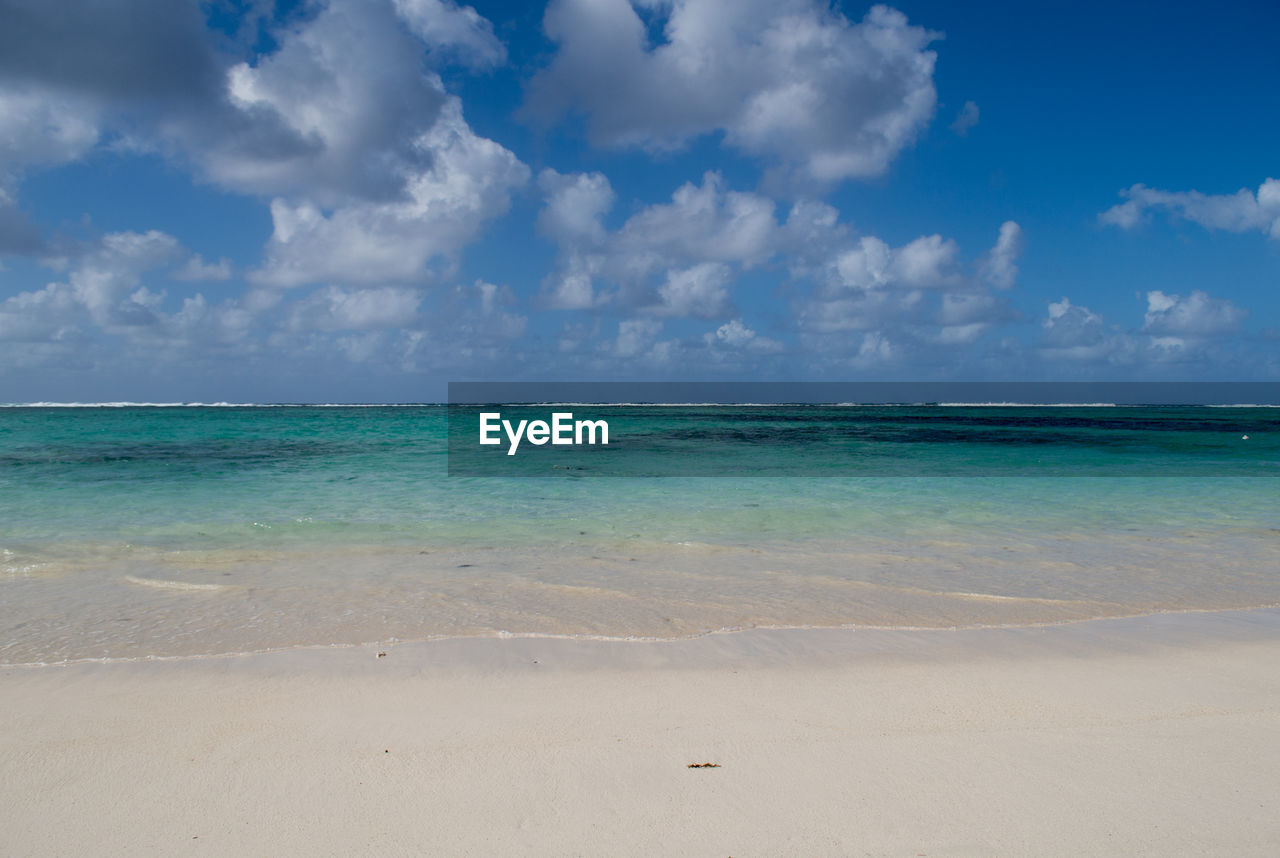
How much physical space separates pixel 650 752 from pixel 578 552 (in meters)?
4.91

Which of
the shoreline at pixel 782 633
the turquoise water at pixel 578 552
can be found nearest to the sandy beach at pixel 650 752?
the shoreline at pixel 782 633

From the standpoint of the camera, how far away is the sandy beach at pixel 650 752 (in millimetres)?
2740

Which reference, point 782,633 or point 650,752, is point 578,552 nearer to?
point 782,633

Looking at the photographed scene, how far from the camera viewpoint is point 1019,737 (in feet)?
11.6

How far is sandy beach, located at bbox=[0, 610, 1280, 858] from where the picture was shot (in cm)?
274

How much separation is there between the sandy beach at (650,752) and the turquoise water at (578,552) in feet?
2.90

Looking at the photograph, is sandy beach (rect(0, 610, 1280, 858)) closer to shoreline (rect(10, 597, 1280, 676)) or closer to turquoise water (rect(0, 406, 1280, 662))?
shoreline (rect(10, 597, 1280, 676))

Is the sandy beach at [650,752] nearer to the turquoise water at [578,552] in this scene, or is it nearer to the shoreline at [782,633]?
the shoreline at [782,633]

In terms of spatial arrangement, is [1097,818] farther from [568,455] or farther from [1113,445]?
[1113,445]

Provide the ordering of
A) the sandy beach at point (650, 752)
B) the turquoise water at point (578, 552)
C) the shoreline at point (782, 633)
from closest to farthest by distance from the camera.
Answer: the sandy beach at point (650, 752) < the shoreline at point (782, 633) < the turquoise water at point (578, 552)

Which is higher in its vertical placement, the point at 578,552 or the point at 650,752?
the point at 650,752

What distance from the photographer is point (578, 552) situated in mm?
8203

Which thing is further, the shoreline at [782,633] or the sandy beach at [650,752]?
the shoreline at [782,633]

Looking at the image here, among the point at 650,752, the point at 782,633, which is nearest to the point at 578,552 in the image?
the point at 782,633
